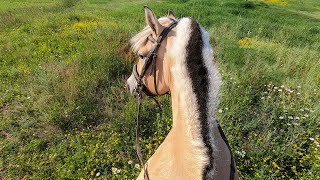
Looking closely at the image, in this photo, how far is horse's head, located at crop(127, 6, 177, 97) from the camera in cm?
162

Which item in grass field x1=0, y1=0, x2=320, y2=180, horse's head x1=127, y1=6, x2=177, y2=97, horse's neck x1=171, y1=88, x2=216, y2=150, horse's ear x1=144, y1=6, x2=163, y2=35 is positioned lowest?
grass field x1=0, y1=0, x2=320, y2=180

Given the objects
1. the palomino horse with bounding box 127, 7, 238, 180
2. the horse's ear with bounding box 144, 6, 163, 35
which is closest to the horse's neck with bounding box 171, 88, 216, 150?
the palomino horse with bounding box 127, 7, 238, 180

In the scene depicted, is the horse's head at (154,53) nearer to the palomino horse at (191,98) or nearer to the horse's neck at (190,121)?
the palomino horse at (191,98)

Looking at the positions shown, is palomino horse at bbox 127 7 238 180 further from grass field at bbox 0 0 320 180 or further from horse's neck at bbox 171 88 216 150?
grass field at bbox 0 0 320 180

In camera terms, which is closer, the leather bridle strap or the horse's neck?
the horse's neck

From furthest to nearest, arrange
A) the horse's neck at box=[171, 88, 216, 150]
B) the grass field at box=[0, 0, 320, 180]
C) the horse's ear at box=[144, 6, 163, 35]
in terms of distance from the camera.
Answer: the grass field at box=[0, 0, 320, 180], the horse's ear at box=[144, 6, 163, 35], the horse's neck at box=[171, 88, 216, 150]

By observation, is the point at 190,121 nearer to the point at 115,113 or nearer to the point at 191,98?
the point at 191,98

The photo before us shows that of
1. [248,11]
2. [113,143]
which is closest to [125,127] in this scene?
[113,143]

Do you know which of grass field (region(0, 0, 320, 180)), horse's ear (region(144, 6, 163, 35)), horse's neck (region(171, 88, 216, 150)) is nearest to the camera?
horse's neck (region(171, 88, 216, 150))

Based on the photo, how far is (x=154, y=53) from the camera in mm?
1684

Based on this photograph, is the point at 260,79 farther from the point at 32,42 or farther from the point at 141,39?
the point at 32,42

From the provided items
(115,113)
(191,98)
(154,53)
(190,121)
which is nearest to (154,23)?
(154,53)

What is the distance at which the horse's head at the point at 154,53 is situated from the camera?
1.62m

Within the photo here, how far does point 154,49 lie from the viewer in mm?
1670
